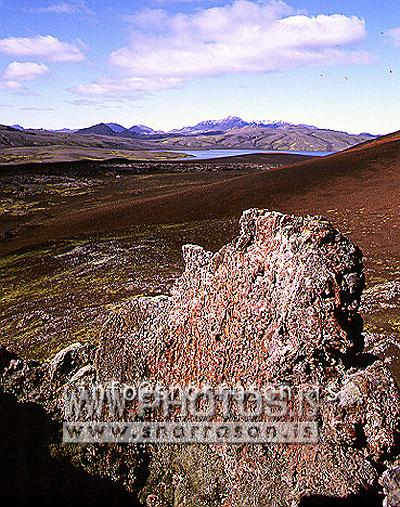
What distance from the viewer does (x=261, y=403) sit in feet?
19.0

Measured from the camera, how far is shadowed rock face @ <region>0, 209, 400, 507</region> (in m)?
5.32

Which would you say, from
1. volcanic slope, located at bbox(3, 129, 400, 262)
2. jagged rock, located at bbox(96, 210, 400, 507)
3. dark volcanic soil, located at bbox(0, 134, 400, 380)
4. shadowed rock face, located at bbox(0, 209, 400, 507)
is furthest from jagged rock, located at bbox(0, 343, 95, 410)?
volcanic slope, located at bbox(3, 129, 400, 262)

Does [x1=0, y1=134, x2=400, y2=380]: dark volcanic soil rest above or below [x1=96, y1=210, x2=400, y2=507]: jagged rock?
below

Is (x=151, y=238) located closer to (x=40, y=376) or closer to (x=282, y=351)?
(x=40, y=376)

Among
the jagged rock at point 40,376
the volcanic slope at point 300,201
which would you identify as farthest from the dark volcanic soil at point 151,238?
the jagged rock at point 40,376

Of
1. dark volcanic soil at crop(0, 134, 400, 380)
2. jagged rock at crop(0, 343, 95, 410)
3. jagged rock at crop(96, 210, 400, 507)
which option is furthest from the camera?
dark volcanic soil at crop(0, 134, 400, 380)

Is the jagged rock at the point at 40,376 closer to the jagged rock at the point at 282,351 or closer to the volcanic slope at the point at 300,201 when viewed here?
the jagged rock at the point at 282,351

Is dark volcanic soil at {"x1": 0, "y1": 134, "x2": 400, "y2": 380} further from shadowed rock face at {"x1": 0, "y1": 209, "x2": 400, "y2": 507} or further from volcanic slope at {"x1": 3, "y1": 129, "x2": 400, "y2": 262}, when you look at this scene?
shadowed rock face at {"x1": 0, "y1": 209, "x2": 400, "y2": 507}

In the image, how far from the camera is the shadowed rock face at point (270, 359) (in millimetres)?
5320

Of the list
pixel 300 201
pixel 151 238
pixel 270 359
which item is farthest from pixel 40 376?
pixel 300 201

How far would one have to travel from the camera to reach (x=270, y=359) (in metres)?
5.63

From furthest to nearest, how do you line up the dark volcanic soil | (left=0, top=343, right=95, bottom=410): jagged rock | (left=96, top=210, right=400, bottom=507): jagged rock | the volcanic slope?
1. the volcanic slope
2. the dark volcanic soil
3. (left=0, top=343, right=95, bottom=410): jagged rock
4. (left=96, top=210, right=400, bottom=507): jagged rock

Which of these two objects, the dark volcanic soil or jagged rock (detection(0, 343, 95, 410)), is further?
the dark volcanic soil

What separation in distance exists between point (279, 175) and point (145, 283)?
24.2m
